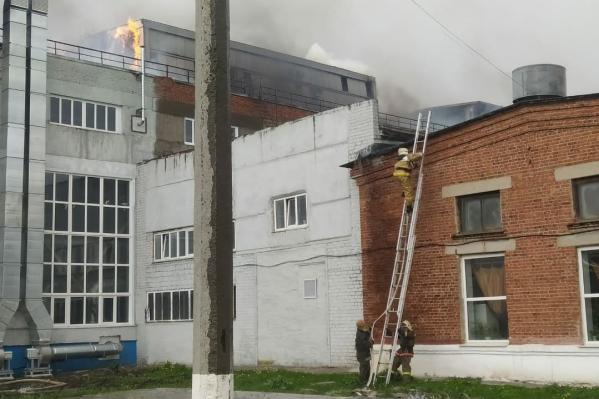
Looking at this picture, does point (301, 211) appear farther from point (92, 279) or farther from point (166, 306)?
point (92, 279)

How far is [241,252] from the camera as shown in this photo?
22.9 meters

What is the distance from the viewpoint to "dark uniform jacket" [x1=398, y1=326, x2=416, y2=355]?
1616 cm

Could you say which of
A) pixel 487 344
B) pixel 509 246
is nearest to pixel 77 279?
pixel 487 344

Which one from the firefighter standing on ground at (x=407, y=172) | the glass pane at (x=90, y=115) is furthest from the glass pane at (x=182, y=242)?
the firefighter standing on ground at (x=407, y=172)

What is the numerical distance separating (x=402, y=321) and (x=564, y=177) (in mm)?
4713

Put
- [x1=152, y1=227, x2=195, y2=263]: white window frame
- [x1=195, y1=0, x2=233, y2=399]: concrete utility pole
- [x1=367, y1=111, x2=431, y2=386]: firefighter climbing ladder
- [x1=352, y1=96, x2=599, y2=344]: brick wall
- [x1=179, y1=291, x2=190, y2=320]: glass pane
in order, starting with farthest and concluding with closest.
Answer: [x1=152, y1=227, x2=195, y2=263]: white window frame → [x1=179, y1=291, x2=190, y2=320]: glass pane → [x1=367, y1=111, x2=431, y2=386]: firefighter climbing ladder → [x1=352, y1=96, x2=599, y2=344]: brick wall → [x1=195, y1=0, x2=233, y2=399]: concrete utility pole

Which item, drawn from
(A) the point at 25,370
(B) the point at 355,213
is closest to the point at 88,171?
(A) the point at 25,370

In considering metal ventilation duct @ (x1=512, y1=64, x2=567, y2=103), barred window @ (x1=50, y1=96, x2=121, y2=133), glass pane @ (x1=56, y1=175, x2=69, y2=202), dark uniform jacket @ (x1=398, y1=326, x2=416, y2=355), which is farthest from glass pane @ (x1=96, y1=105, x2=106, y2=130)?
dark uniform jacket @ (x1=398, y1=326, x2=416, y2=355)

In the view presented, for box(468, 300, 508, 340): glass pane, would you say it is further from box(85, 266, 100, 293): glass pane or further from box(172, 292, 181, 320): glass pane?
box(85, 266, 100, 293): glass pane

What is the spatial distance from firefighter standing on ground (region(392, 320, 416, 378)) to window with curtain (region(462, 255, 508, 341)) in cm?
128

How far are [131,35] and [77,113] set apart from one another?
8.32 metres

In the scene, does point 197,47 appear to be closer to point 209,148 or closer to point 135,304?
point 209,148

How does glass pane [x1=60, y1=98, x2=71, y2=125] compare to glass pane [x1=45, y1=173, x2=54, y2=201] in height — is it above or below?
above

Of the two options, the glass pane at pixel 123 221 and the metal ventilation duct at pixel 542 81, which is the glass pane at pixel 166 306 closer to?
the glass pane at pixel 123 221
